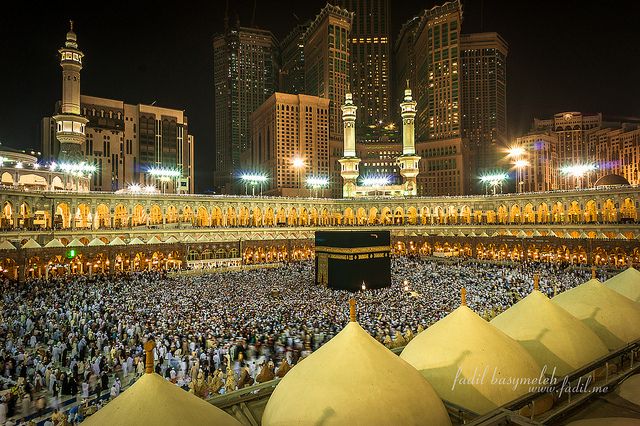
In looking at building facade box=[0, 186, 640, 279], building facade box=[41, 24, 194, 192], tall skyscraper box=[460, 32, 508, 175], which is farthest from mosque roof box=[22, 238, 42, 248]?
tall skyscraper box=[460, 32, 508, 175]

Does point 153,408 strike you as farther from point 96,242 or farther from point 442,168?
point 442,168

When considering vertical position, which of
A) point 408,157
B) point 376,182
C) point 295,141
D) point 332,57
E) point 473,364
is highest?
point 332,57

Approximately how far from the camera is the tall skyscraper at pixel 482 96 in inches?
3666

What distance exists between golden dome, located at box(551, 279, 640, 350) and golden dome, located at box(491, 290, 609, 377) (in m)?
0.90

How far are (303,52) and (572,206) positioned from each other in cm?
7938

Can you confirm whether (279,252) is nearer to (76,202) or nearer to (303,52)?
(76,202)

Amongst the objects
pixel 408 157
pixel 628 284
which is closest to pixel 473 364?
pixel 628 284

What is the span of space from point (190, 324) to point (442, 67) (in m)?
77.1

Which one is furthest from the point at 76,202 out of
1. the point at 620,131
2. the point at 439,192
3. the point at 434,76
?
the point at 620,131

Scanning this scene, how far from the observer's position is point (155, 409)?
10.6 ft

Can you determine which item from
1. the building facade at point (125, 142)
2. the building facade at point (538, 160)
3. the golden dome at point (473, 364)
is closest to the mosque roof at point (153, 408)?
the golden dome at point (473, 364)

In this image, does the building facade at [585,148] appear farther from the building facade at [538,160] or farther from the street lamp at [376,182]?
the street lamp at [376,182]

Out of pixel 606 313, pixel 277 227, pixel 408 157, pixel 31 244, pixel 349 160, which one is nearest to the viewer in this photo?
pixel 606 313

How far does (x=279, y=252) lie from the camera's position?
40.2 metres
